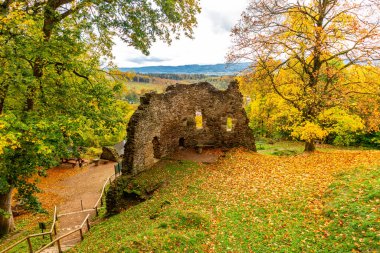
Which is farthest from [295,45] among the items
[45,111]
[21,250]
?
[21,250]

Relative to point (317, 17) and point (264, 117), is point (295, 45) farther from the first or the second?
point (264, 117)

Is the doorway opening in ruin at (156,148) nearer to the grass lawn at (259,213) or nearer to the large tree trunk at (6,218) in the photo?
the grass lawn at (259,213)

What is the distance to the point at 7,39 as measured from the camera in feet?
33.0

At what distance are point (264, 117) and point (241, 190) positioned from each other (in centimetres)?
2657

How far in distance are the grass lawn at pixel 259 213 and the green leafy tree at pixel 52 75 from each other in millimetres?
4348

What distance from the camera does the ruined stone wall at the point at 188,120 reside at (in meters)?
17.4

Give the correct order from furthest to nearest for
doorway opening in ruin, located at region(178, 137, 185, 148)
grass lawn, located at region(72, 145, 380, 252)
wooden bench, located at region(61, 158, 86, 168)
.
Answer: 1. wooden bench, located at region(61, 158, 86, 168)
2. doorway opening in ruin, located at region(178, 137, 185, 148)
3. grass lawn, located at region(72, 145, 380, 252)

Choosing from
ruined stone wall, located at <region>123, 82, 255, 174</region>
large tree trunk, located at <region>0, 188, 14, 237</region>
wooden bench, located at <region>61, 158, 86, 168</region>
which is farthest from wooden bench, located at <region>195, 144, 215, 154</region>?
wooden bench, located at <region>61, 158, 86, 168</region>

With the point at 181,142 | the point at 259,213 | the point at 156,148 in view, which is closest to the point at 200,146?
the point at 181,142

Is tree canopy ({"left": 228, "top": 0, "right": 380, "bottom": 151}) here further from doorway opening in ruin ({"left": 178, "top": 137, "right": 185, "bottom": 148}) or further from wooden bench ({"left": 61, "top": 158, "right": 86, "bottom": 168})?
wooden bench ({"left": 61, "top": 158, "right": 86, "bottom": 168})

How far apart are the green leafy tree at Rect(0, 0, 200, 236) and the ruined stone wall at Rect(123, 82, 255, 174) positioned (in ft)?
10.9

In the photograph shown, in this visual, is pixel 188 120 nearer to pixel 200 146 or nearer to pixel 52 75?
pixel 200 146

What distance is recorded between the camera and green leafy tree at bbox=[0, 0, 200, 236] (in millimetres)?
9950

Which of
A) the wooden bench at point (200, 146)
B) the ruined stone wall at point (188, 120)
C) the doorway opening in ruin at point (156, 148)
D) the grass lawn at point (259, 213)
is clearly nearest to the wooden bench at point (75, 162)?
the ruined stone wall at point (188, 120)
